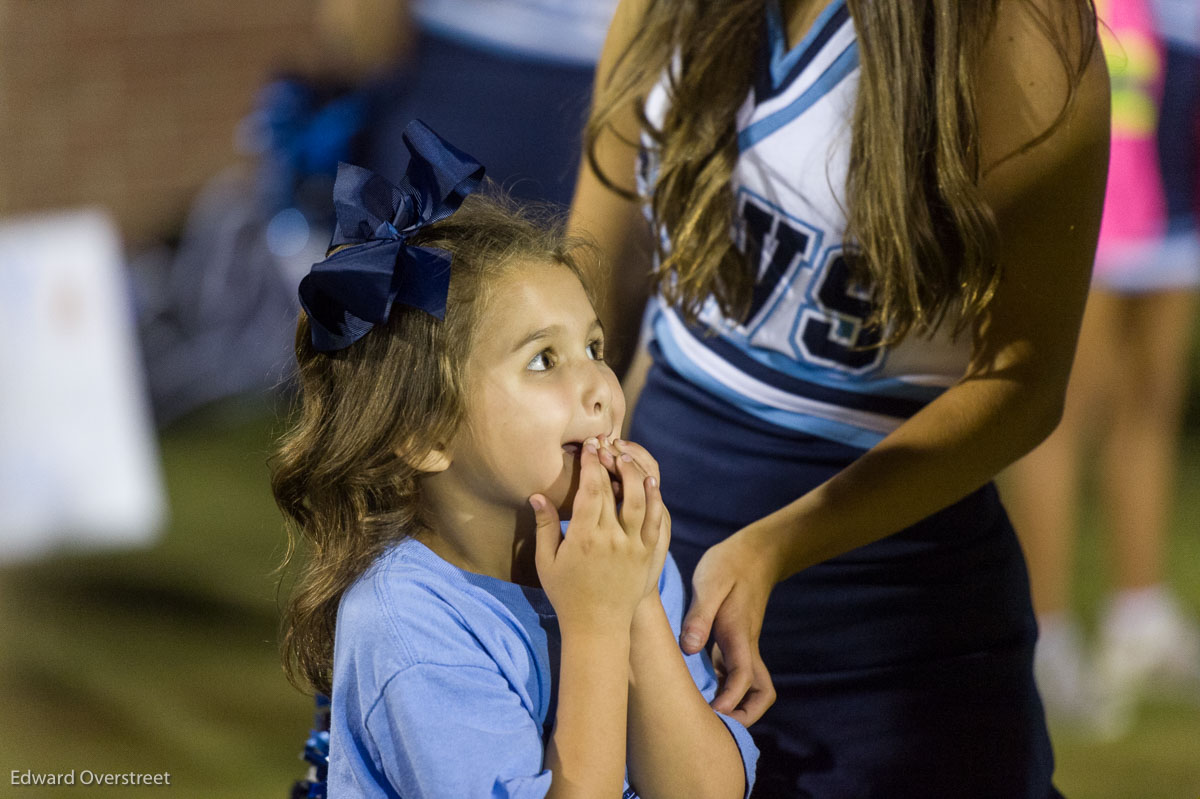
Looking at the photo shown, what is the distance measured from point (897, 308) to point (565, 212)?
0.31 m

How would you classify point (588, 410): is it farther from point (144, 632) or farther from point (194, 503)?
point (194, 503)

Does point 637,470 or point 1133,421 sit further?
point 1133,421

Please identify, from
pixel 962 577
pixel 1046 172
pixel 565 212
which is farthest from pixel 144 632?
pixel 1046 172

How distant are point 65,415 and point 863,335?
A: 8.19 feet

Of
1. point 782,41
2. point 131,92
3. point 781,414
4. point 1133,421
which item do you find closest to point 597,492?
point 781,414

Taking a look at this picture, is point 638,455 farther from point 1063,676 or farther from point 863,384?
point 1063,676

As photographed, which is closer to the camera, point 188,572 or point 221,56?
point 188,572

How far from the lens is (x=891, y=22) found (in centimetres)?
87

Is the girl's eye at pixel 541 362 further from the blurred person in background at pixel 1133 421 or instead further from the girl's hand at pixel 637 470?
the blurred person in background at pixel 1133 421

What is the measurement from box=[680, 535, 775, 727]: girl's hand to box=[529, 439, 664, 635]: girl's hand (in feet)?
0.35

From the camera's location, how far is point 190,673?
2.23 meters

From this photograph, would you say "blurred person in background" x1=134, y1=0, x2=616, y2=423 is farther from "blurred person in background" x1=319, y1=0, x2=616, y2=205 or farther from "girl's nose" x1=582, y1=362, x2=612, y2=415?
"girl's nose" x1=582, y1=362, x2=612, y2=415

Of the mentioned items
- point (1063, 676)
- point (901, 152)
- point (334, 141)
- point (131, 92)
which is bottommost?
point (1063, 676)

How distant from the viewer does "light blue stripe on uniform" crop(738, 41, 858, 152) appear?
→ 3.02 ft
